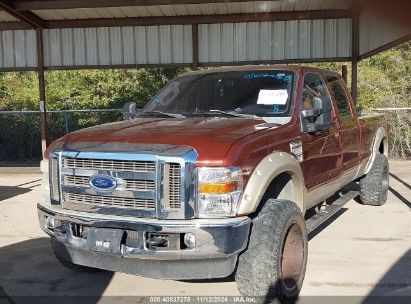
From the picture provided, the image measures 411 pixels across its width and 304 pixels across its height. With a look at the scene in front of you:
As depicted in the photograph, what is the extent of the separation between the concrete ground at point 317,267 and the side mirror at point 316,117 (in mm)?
1428

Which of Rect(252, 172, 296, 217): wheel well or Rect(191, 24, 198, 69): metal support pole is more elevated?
Rect(191, 24, 198, 69): metal support pole

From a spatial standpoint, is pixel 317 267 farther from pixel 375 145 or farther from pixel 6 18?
pixel 6 18

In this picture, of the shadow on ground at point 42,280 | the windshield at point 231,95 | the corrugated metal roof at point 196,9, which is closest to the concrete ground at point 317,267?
the shadow on ground at point 42,280

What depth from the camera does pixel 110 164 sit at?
3.82 m

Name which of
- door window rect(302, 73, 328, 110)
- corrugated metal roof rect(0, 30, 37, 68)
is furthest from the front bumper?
corrugated metal roof rect(0, 30, 37, 68)

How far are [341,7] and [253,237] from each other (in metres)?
9.75

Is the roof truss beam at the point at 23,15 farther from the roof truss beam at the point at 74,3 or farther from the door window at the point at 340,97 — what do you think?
the door window at the point at 340,97

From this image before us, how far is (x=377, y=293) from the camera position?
14.5 feet

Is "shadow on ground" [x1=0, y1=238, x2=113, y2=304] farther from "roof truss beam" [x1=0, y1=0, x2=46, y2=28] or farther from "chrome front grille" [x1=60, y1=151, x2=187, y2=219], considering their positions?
"roof truss beam" [x1=0, y1=0, x2=46, y2=28]

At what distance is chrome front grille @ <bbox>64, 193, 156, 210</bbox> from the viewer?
373cm

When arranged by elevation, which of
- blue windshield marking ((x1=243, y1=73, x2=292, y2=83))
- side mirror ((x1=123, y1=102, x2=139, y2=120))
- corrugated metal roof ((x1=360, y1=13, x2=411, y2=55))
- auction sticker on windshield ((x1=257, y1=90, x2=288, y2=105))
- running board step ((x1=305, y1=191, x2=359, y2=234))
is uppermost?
corrugated metal roof ((x1=360, y1=13, x2=411, y2=55))

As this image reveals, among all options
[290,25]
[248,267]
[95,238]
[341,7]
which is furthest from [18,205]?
[341,7]

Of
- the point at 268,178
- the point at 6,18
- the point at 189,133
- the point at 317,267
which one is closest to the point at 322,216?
the point at 317,267

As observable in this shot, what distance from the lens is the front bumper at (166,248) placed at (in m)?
3.57
